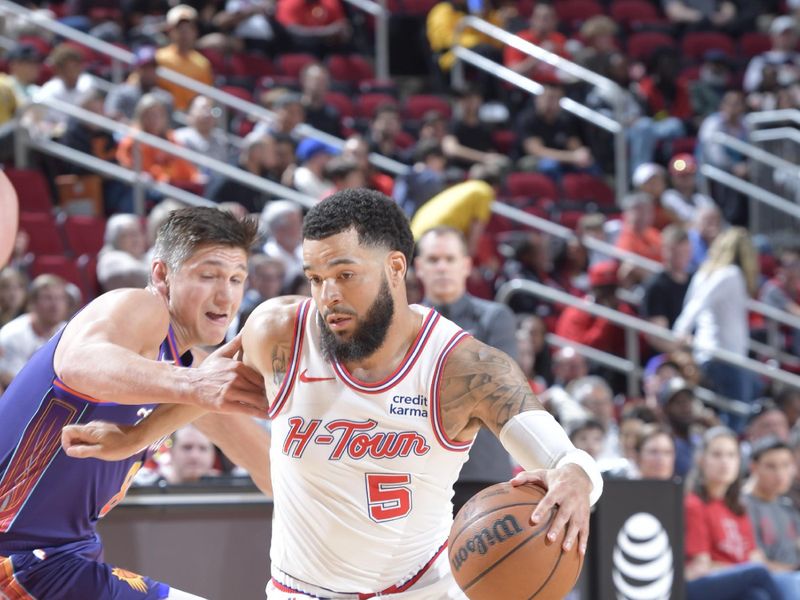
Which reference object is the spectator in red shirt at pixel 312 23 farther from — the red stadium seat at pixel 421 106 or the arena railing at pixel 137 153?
the arena railing at pixel 137 153

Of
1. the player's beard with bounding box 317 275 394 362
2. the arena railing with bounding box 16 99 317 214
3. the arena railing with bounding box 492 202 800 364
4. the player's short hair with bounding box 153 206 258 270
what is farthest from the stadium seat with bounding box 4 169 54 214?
the player's beard with bounding box 317 275 394 362

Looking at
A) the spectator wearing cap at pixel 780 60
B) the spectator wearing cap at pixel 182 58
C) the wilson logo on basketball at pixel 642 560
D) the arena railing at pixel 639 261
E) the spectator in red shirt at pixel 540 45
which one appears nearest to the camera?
the wilson logo on basketball at pixel 642 560

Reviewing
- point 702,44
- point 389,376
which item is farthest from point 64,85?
point 702,44

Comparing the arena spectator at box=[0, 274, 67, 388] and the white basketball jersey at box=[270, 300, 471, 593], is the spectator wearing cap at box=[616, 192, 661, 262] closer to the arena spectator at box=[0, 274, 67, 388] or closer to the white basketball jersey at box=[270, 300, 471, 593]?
the arena spectator at box=[0, 274, 67, 388]

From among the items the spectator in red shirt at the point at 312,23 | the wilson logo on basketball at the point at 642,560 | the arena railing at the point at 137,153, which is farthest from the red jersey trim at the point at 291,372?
the spectator in red shirt at the point at 312,23

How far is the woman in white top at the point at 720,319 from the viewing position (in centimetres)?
1031

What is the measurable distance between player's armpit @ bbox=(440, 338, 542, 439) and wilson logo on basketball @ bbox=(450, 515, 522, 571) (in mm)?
328

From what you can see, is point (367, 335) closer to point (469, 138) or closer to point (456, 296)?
point (456, 296)

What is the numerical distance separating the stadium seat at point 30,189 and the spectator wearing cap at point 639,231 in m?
4.69

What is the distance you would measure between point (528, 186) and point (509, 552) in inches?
383

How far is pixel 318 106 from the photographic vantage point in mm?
11992

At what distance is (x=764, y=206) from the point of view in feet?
44.5

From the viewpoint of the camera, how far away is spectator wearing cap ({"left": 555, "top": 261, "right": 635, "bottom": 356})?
10523mm

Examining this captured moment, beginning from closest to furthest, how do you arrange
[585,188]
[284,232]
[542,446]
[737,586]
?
1. [542,446]
2. [737,586]
3. [284,232]
4. [585,188]
